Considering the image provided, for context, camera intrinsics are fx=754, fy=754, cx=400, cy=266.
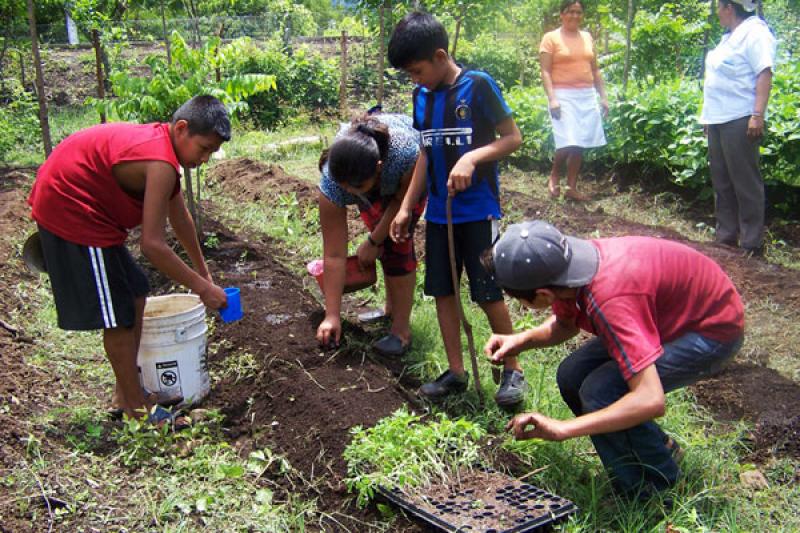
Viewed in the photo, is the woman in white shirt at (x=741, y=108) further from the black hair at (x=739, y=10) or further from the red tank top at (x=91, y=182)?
the red tank top at (x=91, y=182)

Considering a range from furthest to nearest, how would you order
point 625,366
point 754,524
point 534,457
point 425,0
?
point 425,0 < point 534,457 < point 754,524 < point 625,366

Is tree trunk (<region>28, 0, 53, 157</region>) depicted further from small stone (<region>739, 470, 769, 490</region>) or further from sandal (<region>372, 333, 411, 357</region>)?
small stone (<region>739, 470, 769, 490</region>)

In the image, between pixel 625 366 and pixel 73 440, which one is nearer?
pixel 625 366

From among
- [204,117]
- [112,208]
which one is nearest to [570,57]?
[204,117]

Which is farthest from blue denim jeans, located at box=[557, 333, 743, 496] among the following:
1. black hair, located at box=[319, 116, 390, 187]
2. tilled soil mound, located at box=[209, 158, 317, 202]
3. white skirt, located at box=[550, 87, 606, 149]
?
tilled soil mound, located at box=[209, 158, 317, 202]

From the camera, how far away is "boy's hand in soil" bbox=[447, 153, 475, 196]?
3172 mm

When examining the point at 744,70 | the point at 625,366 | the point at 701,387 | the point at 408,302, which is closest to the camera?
the point at 625,366

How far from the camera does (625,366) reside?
2.31 m

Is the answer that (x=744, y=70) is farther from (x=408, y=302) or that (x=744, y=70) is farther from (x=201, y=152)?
(x=201, y=152)

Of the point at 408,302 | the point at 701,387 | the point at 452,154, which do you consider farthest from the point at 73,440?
the point at 701,387

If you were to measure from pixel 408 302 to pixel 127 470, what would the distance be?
1.76 metres

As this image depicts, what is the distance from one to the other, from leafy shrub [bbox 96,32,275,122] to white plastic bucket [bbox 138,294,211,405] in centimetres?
240

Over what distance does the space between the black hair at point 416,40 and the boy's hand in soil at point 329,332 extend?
1384 mm

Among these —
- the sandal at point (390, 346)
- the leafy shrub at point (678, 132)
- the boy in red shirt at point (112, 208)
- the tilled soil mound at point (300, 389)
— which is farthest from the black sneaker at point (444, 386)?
the leafy shrub at point (678, 132)
